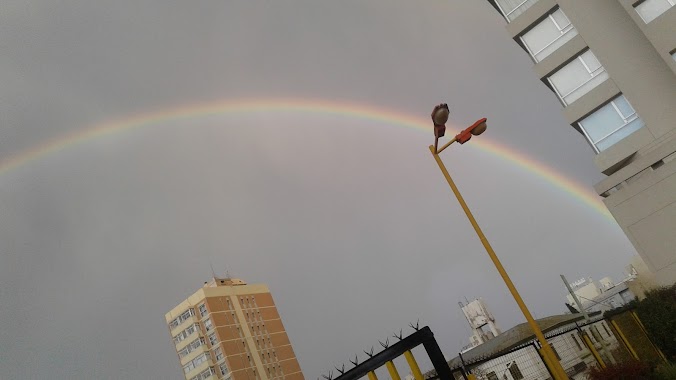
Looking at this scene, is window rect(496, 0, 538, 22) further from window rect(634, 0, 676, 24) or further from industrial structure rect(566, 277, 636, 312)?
industrial structure rect(566, 277, 636, 312)

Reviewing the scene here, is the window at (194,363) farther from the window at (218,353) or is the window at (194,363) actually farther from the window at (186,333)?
the window at (186,333)

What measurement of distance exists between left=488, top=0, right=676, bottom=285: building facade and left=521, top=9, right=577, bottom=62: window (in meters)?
0.06

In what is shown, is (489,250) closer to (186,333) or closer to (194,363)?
(194,363)

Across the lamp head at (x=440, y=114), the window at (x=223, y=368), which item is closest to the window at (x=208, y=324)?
the window at (x=223, y=368)

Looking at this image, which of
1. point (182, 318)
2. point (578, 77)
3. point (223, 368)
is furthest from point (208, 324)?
point (578, 77)

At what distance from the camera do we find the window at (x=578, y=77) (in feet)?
95.1

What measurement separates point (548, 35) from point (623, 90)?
5868 millimetres

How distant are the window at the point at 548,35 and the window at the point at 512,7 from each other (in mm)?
1594

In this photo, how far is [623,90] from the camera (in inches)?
1084

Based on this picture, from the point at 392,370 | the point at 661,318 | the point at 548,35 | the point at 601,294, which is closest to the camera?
the point at 392,370

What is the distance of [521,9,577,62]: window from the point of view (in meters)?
30.2

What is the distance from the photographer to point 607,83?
28.2 m

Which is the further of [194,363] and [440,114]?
[194,363]

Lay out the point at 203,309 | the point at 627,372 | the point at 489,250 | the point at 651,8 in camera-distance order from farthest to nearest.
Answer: the point at 203,309
the point at 651,8
the point at 627,372
the point at 489,250
